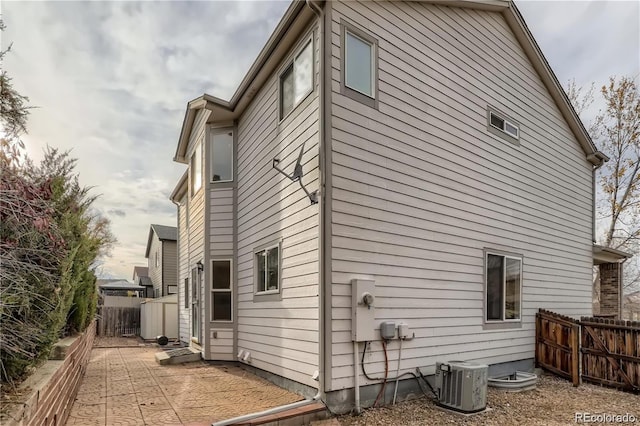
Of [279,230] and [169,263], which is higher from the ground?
[279,230]

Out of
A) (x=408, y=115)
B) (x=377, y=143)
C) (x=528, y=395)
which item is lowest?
(x=528, y=395)

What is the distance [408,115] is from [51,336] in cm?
559

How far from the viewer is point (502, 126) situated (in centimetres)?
863

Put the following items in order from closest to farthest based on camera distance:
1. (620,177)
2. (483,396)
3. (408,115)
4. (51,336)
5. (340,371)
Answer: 1. (51,336)
2. (340,371)
3. (483,396)
4. (408,115)
5. (620,177)

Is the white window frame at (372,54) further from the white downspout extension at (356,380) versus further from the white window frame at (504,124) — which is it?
the white downspout extension at (356,380)

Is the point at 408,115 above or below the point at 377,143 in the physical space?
above

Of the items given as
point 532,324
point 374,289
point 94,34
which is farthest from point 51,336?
point 532,324

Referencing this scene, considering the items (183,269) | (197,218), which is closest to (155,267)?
(183,269)

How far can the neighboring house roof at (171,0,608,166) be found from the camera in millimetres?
6539

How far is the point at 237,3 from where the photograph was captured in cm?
697

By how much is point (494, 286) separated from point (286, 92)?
5.39 metres

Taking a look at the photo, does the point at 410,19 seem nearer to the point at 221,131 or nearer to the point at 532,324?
the point at 221,131

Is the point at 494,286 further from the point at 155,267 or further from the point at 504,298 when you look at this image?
the point at 155,267

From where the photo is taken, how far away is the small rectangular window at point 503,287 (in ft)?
25.8
